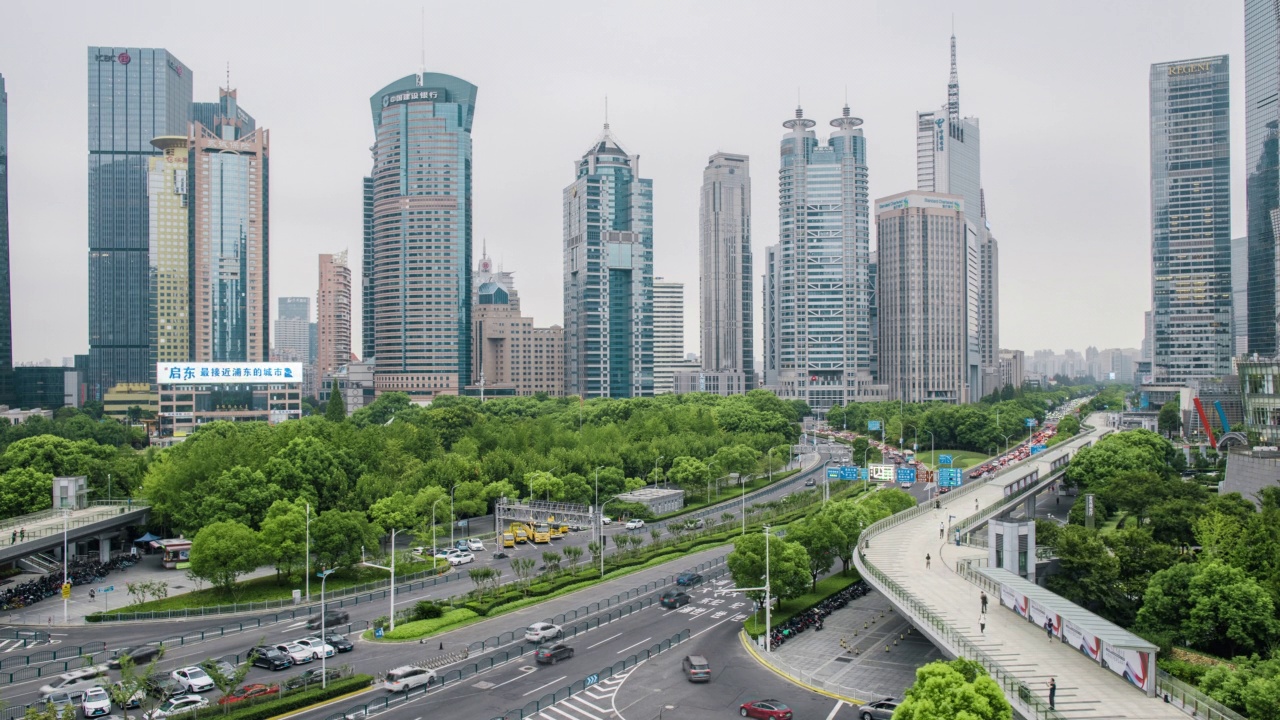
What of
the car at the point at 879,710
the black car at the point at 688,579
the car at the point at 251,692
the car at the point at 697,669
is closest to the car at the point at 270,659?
the car at the point at 251,692

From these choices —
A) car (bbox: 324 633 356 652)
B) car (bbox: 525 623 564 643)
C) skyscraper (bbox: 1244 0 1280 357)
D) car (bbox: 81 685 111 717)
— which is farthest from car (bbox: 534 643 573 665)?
skyscraper (bbox: 1244 0 1280 357)

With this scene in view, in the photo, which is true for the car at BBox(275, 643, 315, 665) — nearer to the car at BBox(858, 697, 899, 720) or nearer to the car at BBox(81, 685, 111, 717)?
the car at BBox(81, 685, 111, 717)

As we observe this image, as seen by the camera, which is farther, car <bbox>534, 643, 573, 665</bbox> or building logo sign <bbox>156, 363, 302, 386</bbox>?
building logo sign <bbox>156, 363, 302, 386</bbox>

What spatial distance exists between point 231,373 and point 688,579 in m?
116

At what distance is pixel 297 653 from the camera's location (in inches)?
1740

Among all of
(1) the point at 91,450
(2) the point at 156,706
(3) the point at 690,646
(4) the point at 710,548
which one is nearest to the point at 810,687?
(3) the point at 690,646

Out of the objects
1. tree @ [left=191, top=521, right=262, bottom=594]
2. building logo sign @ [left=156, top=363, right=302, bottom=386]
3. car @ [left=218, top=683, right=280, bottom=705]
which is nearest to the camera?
car @ [left=218, top=683, right=280, bottom=705]

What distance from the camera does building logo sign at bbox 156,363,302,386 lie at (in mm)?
146875

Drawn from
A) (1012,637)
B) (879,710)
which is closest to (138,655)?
(879,710)

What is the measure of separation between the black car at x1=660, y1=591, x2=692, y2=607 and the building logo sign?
372 feet

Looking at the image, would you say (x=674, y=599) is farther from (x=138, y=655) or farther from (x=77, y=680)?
(x=77, y=680)

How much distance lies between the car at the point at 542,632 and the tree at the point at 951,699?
23655 millimetres

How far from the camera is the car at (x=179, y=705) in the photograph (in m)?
36.0

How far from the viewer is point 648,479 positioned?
103188 millimetres
